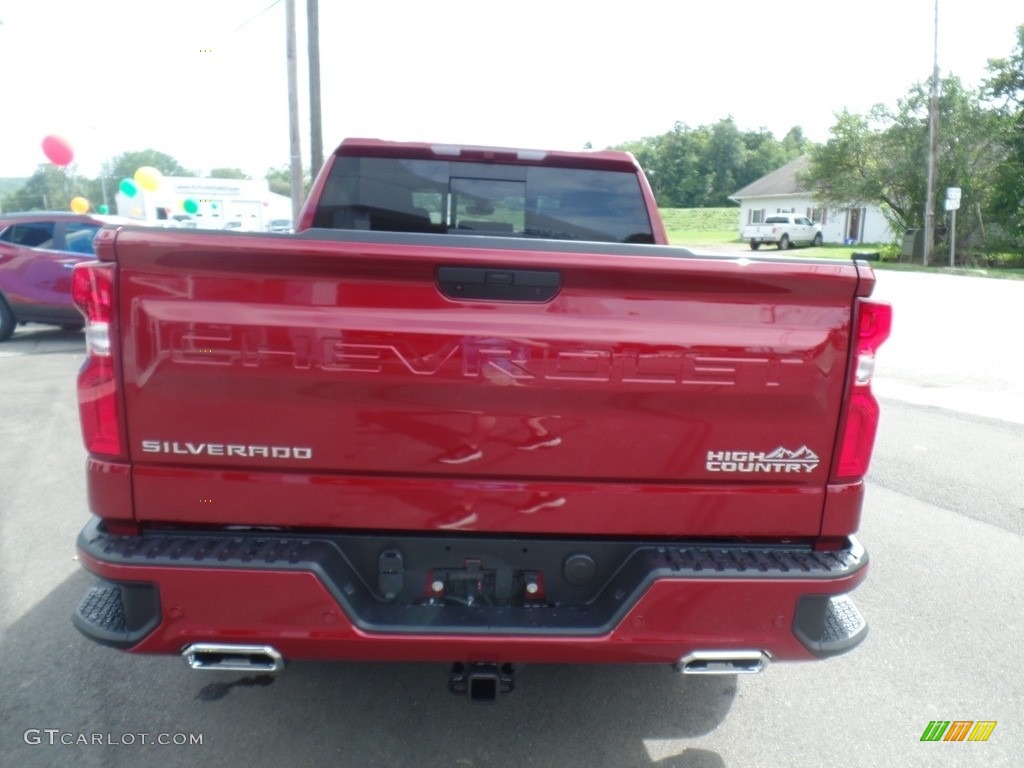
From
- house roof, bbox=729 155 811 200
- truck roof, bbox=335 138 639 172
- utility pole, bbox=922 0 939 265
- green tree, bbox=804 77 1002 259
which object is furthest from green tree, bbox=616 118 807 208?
truck roof, bbox=335 138 639 172

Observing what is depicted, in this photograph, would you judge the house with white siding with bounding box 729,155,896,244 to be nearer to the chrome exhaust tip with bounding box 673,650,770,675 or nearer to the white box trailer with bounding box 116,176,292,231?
the white box trailer with bounding box 116,176,292,231

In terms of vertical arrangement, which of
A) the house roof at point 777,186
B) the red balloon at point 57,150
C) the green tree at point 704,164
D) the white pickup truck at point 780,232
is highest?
the green tree at point 704,164

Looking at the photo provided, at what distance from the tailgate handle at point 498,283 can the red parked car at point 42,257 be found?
37.1 feet

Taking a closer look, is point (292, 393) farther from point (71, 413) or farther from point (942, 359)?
point (942, 359)

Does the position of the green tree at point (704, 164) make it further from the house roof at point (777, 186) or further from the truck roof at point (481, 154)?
the truck roof at point (481, 154)

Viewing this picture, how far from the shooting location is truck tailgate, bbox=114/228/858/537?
2.26 metres

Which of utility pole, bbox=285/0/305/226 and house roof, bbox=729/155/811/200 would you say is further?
house roof, bbox=729/155/811/200

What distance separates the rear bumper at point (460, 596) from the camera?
2330 mm

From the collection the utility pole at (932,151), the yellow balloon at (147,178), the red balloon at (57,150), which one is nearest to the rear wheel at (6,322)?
the red balloon at (57,150)

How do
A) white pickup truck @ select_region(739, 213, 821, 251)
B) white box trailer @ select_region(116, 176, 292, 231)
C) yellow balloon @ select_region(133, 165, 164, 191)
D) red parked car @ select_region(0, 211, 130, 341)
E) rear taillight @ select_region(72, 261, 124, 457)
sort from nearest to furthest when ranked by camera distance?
rear taillight @ select_region(72, 261, 124, 457), red parked car @ select_region(0, 211, 130, 341), yellow balloon @ select_region(133, 165, 164, 191), white box trailer @ select_region(116, 176, 292, 231), white pickup truck @ select_region(739, 213, 821, 251)

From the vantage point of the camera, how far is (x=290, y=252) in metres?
2.23

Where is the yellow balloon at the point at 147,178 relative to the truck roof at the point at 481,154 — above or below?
above

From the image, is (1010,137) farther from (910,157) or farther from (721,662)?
(721,662)

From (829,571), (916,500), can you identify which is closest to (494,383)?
(829,571)
